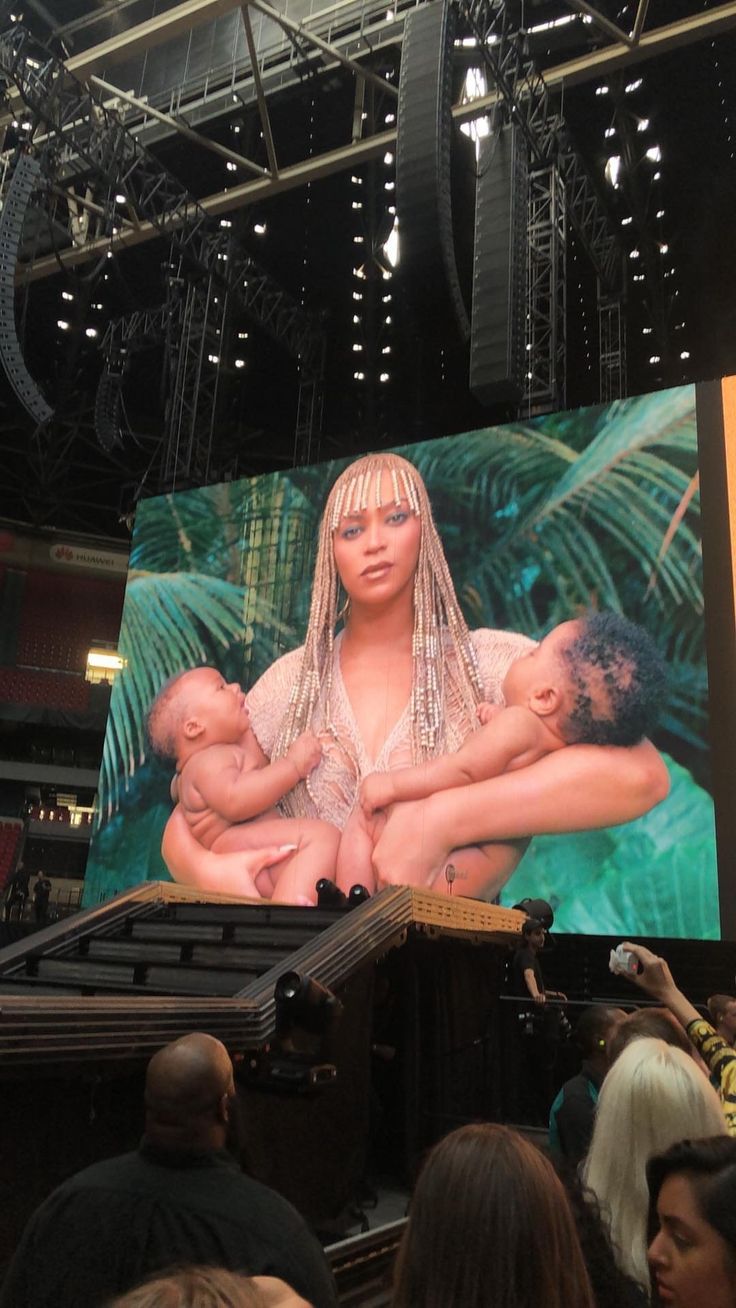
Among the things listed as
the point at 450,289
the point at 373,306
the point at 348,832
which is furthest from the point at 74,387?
the point at 450,289

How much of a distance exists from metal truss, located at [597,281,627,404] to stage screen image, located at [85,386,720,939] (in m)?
2.35

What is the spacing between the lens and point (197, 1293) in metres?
0.78

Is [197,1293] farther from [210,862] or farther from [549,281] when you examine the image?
[549,281]

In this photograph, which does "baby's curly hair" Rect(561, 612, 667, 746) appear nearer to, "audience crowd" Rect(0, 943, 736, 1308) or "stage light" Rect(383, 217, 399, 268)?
"stage light" Rect(383, 217, 399, 268)

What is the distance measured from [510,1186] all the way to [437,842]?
935 cm

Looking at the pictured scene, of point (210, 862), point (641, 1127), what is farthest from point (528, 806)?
point (641, 1127)

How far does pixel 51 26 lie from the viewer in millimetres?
12109

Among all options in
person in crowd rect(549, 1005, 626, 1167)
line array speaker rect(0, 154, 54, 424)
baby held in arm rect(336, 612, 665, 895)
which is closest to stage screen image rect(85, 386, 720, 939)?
baby held in arm rect(336, 612, 665, 895)

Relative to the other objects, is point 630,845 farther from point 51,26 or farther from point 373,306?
point 51,26

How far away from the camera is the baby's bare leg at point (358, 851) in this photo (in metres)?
10.7

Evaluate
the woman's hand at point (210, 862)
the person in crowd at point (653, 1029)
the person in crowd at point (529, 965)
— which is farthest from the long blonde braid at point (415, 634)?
the person in crowd at point (653, 1029)

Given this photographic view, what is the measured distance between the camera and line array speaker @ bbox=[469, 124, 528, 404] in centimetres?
859

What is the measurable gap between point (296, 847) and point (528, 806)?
2630 millimetres

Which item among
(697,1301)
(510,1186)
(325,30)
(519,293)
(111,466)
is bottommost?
(697,1301)
